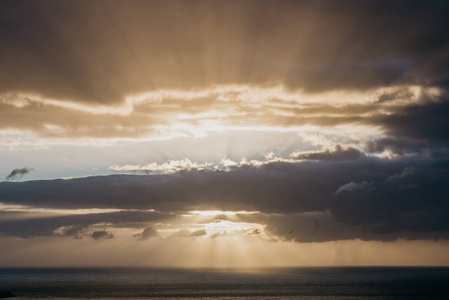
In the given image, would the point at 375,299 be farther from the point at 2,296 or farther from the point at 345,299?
the point at 2,296

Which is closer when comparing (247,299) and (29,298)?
(29,298)

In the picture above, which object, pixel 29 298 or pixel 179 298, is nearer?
pixel 29 298

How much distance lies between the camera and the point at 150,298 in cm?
19750

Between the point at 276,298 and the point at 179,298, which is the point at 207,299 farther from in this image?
the point at 276,298

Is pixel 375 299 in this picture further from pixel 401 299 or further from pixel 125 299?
pixel 125 299

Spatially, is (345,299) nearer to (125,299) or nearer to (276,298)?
(276,298)

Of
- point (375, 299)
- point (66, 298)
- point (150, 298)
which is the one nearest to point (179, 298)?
point (150, 298)

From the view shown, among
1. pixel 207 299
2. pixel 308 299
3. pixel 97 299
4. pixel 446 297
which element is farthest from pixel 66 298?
pixel 446 297

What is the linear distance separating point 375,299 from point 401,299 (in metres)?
9.65

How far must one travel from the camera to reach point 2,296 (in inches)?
7170

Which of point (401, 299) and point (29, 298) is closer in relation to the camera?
point (29, 298)

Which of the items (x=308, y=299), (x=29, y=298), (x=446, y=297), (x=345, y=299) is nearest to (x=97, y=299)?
(x=29, y=298)

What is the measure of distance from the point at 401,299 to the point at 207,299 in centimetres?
7432

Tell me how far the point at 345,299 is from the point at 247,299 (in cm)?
3800
